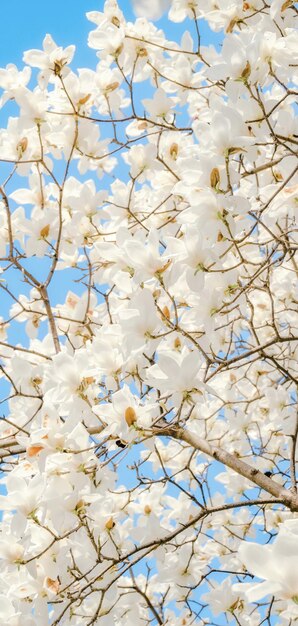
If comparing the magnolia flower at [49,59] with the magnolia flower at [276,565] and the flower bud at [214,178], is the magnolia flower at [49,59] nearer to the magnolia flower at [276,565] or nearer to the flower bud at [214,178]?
the flower bud at [214,178]

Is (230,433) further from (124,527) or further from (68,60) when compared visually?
(68,60)

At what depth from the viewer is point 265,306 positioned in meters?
3.03

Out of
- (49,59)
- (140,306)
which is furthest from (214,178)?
(49,59)

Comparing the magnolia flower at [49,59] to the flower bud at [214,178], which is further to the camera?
the magnolia flower at [49,59]

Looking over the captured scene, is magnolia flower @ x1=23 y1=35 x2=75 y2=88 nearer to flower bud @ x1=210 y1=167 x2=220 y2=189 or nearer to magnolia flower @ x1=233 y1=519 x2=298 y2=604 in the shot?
flower bud @ x1=210 y1=167 x2=220 y2=189

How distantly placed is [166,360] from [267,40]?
2.25 feet

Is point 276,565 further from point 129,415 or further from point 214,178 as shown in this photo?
point 214,178

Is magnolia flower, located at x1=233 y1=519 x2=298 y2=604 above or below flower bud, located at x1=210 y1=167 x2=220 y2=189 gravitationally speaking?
below

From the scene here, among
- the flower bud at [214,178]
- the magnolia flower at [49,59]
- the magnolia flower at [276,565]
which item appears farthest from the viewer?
the magnolia flower at [49,59]

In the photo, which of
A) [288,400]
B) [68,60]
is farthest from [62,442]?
[288,400]

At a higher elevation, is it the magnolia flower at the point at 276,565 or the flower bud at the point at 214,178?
the flower bud at the point at 214,178

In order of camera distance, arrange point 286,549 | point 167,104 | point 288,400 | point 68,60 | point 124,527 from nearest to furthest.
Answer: point 286,549, point 68,60, point 167,104, point 124,527, point 288,400

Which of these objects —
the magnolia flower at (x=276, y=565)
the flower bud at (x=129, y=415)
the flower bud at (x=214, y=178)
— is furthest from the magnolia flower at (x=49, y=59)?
the magnolia flower at (x=276, y=565)

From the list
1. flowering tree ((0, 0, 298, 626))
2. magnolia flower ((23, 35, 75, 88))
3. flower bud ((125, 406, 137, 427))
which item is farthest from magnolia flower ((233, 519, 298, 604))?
magnolia flower ((23, 35, 75, 88))
